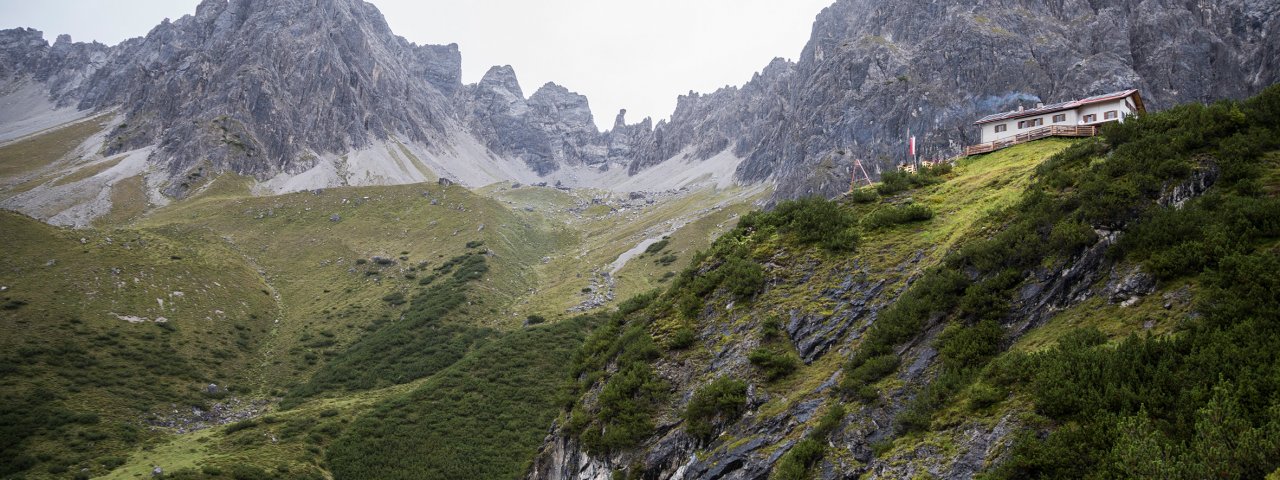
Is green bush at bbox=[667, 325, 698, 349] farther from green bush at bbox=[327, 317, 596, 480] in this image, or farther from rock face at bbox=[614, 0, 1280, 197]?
rock face at bbox=[614, 0, 1280, 197]

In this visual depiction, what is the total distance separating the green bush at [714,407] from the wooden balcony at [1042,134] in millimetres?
27865

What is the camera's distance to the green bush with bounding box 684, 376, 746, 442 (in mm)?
27750

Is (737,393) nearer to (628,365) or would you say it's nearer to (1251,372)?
(628,365)

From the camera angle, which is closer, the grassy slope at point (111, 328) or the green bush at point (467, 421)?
the green bush at point (467, 421)

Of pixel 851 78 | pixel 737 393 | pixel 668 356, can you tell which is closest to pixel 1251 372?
pixel 737 393

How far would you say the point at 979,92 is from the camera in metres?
142

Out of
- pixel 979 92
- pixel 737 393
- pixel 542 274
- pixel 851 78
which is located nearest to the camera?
pixel 737 393

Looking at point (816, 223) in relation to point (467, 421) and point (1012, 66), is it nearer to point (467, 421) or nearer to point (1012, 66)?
point (467, 421)

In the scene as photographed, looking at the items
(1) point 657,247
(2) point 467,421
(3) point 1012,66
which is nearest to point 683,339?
(2) point 467,421

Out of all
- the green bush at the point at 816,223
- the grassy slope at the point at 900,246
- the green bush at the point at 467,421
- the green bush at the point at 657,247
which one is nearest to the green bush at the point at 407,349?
the green bush at the point at 467,421

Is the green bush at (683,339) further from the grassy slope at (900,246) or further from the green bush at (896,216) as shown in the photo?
the green bush at (896,216)

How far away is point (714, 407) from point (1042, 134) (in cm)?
3032

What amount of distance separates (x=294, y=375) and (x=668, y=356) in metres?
67.4

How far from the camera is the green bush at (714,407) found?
27750 mm
